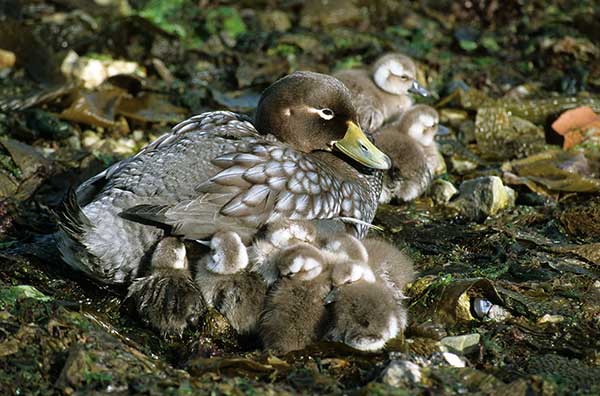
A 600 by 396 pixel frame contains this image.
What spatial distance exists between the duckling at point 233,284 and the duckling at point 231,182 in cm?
18

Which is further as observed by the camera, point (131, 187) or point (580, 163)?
point (580, 163)

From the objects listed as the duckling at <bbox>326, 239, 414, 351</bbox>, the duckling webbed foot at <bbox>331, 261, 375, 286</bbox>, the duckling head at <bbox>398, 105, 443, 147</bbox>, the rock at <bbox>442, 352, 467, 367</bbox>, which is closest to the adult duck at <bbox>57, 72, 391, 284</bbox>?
the duckling webbed foot at <bbox>331, 261, 375, 286</bbox>

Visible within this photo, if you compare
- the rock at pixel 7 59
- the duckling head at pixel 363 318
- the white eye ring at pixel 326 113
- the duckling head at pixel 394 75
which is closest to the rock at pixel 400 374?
the duckling head at pixel 363 318

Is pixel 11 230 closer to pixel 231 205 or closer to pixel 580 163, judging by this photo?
pixel 231 205

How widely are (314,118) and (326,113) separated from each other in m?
0.09

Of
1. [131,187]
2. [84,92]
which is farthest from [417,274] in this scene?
[84,92]

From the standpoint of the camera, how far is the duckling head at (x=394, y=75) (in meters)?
7.93

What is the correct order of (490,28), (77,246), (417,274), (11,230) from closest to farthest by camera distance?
(77,246) < (417,274) < (11,230) < (490,28)

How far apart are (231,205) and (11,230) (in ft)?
5.90

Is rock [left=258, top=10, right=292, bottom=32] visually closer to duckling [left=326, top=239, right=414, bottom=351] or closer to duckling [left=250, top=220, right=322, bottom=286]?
duckling [left=250, top=220, right=322, bottom=286]

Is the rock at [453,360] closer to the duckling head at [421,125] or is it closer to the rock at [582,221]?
the rock at [582,221]

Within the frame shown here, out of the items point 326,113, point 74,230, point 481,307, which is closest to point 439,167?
point 326,113

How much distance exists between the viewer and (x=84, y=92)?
7.71 metres

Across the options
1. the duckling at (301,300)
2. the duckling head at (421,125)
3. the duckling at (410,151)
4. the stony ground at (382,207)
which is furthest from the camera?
the duckling head at (421,125)
